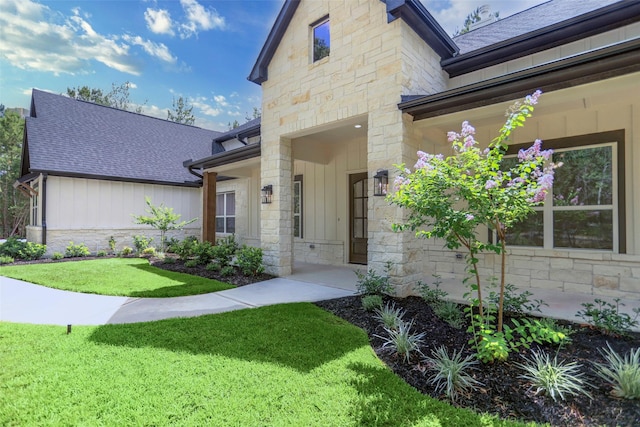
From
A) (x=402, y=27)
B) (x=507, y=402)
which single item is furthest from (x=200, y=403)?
(x=402, y=27)


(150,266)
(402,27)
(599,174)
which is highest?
(402,27)

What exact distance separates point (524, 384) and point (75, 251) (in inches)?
522

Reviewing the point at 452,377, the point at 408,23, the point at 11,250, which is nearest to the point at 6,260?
the point at 11,250

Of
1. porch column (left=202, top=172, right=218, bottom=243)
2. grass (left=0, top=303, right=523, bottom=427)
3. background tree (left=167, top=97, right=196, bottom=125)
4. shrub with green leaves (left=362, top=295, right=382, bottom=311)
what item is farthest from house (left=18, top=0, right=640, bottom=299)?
background tree (left=167, top=97, right=196, bottom=125)

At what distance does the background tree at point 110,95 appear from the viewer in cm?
2534

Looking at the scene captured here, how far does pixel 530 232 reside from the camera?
587 cm

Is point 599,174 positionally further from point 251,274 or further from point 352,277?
point 251,274

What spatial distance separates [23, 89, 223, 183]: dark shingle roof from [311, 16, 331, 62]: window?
25.6ft

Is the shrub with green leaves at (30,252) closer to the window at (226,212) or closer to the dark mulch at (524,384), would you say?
the window at (226,212)

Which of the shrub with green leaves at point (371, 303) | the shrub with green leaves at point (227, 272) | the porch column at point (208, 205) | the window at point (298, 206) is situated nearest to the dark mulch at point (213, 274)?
the shrub with green leaves at point (227, 272)

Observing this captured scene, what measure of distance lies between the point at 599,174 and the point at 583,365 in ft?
13.2

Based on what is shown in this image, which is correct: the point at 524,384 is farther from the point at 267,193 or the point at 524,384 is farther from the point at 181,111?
the point at 181,111

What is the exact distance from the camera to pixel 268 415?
223 centimetres

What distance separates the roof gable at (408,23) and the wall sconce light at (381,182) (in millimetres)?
2687
